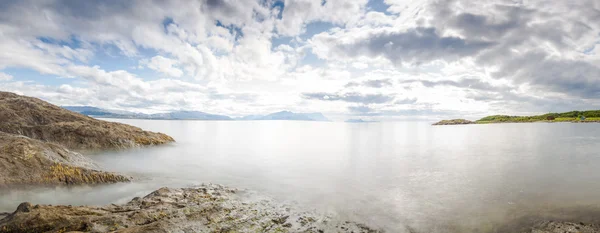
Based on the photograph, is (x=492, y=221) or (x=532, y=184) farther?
(x=532, y=184)

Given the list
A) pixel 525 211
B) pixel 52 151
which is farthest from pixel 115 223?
pixel 525 211

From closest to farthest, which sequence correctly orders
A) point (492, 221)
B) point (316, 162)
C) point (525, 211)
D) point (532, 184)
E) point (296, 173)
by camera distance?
point (492, 221)
point (525, 211)
point (532, 184)
point (296, 173)
point (316, 162)

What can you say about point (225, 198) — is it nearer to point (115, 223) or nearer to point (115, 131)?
point (115, 223)

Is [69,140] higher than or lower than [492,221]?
higher

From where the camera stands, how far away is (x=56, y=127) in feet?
75.4

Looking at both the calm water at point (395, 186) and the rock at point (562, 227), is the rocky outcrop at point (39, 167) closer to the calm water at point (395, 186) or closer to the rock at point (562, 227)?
the calm water at point (395, 186)

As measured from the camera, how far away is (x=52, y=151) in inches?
520

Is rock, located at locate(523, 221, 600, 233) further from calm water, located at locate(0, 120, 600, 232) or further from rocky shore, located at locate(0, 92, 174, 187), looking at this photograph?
rocky shore, located at locate(0, 92, 174, 187)

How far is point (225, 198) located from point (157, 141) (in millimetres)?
24704

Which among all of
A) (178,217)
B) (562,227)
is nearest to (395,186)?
(562,227)

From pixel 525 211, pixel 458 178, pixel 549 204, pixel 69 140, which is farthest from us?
pixel 69 140

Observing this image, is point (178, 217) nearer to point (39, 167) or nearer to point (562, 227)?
point (39, 167)

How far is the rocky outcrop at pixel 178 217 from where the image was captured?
21.6 ft

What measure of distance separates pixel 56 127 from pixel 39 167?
14984mm
